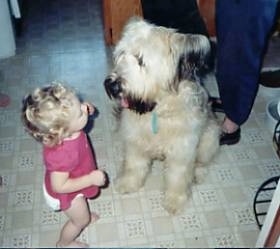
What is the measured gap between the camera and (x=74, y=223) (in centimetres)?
190

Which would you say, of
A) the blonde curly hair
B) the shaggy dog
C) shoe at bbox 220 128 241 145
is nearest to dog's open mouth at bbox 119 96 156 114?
the shaggy dog

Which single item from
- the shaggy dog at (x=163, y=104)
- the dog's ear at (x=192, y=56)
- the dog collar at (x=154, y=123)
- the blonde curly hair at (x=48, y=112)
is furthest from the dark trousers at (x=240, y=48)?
the blonde curly hair at (x=48, y=112)

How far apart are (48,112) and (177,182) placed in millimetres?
915

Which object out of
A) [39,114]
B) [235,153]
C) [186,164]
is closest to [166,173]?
[186,164]

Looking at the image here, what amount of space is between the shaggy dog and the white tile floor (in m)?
0.11

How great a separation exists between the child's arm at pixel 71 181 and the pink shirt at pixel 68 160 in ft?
0.09

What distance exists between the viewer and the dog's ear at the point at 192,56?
5.37 feet

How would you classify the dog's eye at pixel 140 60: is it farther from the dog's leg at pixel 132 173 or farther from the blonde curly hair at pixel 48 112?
the dog's leg at pixel 132 173

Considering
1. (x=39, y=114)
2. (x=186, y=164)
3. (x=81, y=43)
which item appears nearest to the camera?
(x=39, y=114)

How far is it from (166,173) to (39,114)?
2.99 feet

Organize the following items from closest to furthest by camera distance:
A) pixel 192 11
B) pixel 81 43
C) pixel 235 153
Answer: pixel 235 153 < pixel 192 11 < pixel 81 43

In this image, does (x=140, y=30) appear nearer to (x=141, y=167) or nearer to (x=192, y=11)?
(x=141, y=167)

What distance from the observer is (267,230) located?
1624 millimetres

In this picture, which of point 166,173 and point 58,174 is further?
point 166,173
